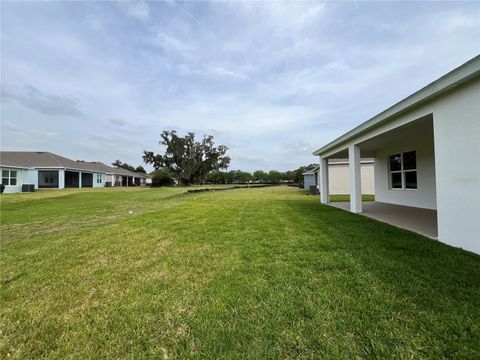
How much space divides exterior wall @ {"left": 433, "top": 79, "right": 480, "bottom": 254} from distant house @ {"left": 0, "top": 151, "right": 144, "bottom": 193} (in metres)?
31.1

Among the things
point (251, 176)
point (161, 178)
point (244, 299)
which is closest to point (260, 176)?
point (251, 176)

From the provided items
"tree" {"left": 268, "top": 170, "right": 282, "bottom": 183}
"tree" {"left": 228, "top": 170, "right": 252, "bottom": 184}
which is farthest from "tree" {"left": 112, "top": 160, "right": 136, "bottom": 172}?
"tree" {"left": 268, "top": 170, "right": 282, "bottom": 183}

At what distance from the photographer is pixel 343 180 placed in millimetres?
20078

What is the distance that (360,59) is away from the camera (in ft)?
37.9

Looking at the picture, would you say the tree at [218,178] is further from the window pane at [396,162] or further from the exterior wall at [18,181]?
the window pane at [396,162]

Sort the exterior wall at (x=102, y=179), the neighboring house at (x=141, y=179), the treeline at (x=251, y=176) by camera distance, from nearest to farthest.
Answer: the exterior wall at (x=102, y=179) < the neighboring house at (x=141, y=179) < the treeline at (x=251, y=176)

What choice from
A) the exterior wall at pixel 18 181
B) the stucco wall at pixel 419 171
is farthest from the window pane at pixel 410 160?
the exterior wall at pixel 18 181

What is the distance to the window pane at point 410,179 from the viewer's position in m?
9.89

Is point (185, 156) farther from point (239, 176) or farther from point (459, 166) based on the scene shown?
point (459, 166)

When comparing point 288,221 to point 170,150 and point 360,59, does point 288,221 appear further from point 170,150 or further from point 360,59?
point 170,150

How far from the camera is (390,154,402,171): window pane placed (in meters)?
10.8

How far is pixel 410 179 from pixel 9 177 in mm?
33118

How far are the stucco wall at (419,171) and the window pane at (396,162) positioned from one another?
0.71ft

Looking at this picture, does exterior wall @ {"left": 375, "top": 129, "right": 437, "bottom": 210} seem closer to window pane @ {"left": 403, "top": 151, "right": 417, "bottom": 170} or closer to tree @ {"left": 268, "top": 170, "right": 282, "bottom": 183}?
window pane @ {"left": 403, "top": 151, "right": 417, "bottom": 170}
